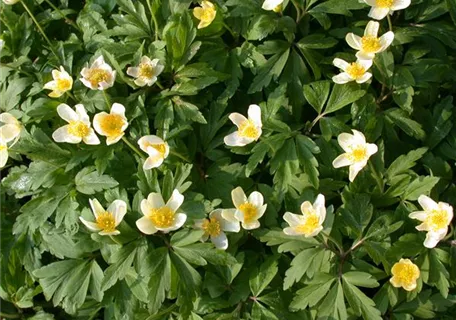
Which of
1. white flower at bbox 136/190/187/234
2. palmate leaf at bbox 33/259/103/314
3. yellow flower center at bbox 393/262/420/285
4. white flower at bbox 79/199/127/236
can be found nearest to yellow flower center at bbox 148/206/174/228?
white flower at bbox 136/190/187/234

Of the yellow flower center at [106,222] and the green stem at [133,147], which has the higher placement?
the green stem at [133,147]

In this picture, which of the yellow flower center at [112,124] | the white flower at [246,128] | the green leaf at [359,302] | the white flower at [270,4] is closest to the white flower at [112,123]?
the yellow flower center at [112,124]

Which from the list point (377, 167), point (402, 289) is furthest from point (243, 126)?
point (402, 289)

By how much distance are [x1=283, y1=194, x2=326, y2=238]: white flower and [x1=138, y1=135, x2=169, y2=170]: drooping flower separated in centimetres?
58

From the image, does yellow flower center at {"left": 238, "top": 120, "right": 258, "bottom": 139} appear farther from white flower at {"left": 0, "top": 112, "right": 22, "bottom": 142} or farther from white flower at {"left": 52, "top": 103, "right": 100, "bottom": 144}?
white flower at {"left": 0, "top": 112, "right": 22, "bottom": 142}

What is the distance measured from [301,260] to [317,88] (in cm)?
78

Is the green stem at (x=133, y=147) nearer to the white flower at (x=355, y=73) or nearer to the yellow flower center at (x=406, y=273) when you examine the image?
the white flower at (x=355, y=73)

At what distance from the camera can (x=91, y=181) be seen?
2.86m

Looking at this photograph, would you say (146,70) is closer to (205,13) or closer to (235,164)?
(205,13)

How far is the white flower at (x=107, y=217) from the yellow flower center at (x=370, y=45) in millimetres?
1260

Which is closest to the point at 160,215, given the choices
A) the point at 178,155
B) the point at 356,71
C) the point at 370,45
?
the point at 178,155

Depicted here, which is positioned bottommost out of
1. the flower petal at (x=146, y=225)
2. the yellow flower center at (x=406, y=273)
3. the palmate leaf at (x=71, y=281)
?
the yellow flower center at (x=406, y=273)

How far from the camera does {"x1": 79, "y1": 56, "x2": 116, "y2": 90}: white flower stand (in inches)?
113

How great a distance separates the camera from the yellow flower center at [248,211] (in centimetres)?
277
